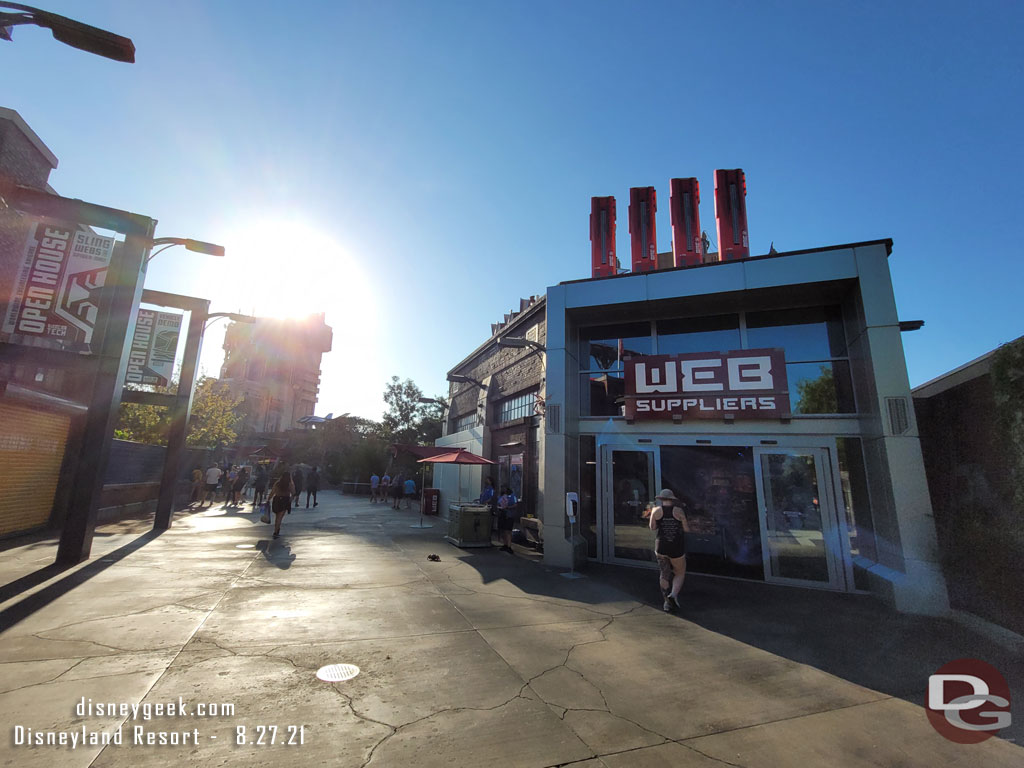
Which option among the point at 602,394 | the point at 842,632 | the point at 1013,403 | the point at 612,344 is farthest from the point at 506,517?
the point at 1013,403

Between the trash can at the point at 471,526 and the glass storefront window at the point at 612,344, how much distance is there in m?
4.63

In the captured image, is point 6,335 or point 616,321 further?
point 616,321

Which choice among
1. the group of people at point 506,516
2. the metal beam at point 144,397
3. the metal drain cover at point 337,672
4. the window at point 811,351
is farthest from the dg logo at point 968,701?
the metal beam at point 144,397

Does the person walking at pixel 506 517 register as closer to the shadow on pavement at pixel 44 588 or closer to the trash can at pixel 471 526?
the trash can at pixel 471 526

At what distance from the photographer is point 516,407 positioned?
14.2 metres

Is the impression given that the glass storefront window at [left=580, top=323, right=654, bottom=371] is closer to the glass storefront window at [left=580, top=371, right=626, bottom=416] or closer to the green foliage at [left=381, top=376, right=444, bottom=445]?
the glass storefront window at [left=580, top=371, right=626, bottom=416]

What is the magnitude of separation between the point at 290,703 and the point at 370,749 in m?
0.92

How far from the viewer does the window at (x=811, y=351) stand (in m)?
9.05

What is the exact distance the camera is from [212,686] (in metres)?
3.53

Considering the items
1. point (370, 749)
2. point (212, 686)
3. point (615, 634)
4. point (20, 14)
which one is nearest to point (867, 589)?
point (615, 634)

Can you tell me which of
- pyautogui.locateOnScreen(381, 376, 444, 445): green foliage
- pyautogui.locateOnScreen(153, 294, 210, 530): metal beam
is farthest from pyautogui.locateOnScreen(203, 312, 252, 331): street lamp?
pyautogui.locateOnScreen(381, 376, 444, 445): green foliage

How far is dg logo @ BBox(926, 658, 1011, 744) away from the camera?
344 cm

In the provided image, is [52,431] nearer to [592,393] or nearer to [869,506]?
[592,393]

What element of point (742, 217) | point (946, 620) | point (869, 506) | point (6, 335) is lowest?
point (946, 620)
